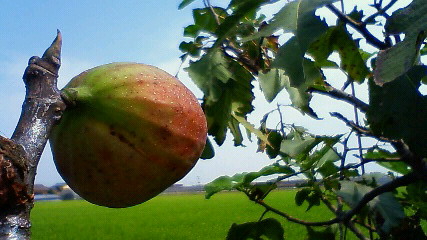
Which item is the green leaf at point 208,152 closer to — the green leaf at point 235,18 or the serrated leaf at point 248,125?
the serrated leaf at point 248,125

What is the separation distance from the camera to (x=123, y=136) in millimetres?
1130

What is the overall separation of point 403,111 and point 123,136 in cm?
80

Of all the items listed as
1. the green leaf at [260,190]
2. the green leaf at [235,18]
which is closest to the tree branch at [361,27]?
the green leaf at [235,18]

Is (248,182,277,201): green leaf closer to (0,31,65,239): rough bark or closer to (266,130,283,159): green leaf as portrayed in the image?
(266,130,283,159): green leaf

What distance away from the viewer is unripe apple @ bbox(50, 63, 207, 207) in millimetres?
1140

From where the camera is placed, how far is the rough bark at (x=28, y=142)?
0.63 metres

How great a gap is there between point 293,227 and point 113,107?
19.4 metres

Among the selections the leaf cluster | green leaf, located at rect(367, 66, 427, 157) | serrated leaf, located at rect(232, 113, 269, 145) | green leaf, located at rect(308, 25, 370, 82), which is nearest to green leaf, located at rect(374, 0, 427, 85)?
the leaf cluster

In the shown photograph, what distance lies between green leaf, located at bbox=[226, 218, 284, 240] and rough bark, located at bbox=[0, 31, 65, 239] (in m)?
1.71

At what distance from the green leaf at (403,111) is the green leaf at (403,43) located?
0.45 metres

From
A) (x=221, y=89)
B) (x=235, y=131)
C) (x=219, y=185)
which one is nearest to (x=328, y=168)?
(x=219, y=185)

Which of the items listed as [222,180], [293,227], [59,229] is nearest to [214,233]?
[293,227]

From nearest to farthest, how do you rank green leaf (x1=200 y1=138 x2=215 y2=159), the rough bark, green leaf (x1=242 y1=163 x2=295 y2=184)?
1. the rough bark
2. green leaf (x1=200 y1=138 x2=215 y2=159)
3. green leaf (x1=242 y1=163 x2=295 y2=184)

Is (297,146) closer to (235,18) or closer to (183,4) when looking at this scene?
(183,4)
